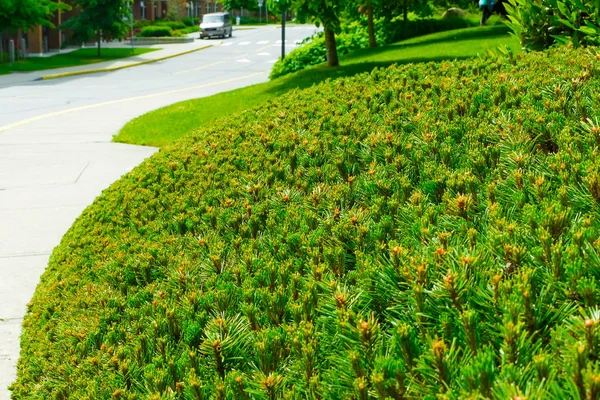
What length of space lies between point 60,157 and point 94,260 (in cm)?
856

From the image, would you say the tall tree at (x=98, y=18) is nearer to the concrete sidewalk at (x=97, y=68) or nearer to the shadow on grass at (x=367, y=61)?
the concrete sidewalk at (x=97, y=68)

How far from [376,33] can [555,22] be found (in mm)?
24800

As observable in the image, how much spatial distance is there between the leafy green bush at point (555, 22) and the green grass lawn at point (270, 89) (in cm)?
393

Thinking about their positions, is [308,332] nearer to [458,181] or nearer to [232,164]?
[458,181]

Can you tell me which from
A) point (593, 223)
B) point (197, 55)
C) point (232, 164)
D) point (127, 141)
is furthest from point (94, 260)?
point (197, 55)

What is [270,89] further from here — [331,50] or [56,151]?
[56,151]

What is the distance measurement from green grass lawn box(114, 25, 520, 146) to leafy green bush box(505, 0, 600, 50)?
3.93 meters

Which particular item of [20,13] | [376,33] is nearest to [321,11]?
[376,33]

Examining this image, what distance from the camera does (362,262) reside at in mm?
2863

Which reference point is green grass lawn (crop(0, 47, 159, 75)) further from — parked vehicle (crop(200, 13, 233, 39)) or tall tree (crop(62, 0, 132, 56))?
parked vehicle (crop(200, 13, 233, 39))

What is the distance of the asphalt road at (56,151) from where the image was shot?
21.1 feet

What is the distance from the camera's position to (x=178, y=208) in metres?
4.56

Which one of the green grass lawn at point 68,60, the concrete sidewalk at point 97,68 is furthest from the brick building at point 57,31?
the concrete sidewalk at point 97,68

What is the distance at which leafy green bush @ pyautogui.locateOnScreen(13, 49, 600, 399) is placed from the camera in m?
2.17
